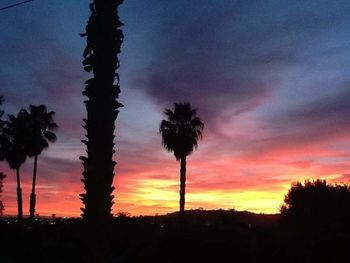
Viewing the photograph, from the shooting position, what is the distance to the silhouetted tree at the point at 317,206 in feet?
87.5

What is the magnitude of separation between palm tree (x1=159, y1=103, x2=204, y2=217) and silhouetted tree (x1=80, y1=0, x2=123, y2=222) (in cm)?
3357

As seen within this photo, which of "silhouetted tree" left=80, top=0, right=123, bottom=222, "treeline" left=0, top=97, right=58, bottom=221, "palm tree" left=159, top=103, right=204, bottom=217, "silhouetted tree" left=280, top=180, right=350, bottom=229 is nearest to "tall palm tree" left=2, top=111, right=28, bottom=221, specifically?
"treeline" left=0, top=97, right=58, bottom=221

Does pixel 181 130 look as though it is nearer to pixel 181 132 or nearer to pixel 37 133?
pixel 181 132

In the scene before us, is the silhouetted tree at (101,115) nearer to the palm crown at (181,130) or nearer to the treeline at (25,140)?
the palm crown at (181,130)

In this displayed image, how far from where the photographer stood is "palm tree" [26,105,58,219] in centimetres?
5784

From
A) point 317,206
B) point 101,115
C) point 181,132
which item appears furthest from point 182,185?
point 101,115

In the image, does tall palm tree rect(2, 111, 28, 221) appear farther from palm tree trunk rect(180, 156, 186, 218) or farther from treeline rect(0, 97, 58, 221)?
palm tree trunk rect(180, 156, 186, 218)

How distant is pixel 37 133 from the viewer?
58688 mm

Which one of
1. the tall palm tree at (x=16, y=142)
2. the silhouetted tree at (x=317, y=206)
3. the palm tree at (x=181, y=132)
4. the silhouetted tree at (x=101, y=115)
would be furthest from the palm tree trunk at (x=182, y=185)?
the silhouetted tree at (x=101, y=115)

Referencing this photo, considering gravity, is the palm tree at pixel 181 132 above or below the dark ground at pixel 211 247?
above

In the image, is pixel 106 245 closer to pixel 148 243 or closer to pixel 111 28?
pixel 111 28

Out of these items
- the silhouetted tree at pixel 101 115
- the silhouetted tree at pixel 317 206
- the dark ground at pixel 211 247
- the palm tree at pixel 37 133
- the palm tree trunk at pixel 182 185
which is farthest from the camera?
the palm tree at pixel 37 133

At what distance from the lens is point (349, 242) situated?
23859 millimetres

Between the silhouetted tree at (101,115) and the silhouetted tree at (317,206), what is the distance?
713 inches
